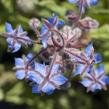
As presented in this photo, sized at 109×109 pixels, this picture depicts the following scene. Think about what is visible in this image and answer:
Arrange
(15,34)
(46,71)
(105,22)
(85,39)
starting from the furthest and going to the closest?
(105,22) → (85,39) → (15,34) → (46,71)

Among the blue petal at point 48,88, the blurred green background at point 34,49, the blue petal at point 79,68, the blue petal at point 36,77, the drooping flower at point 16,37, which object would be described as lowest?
the blurred green background at point 34,49

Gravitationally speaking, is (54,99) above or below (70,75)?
below

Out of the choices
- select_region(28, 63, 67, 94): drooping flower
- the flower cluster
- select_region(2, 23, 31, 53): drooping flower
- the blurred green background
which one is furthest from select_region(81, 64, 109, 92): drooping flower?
the blurred green background

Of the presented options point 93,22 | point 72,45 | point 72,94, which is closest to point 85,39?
point 93,22

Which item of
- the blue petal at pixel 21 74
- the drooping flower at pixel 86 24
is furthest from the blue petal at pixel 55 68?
the drooping flower at pixel 86 24

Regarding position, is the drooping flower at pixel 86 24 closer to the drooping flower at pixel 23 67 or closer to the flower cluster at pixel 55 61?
the flower cluster at pixel 55 61

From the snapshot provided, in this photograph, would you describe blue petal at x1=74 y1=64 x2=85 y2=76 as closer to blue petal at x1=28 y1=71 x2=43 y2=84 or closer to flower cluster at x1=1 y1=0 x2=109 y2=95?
flower cluster at x1=1 y1=0 x2=109 y2=95

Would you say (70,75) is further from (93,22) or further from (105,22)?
(105,22)
